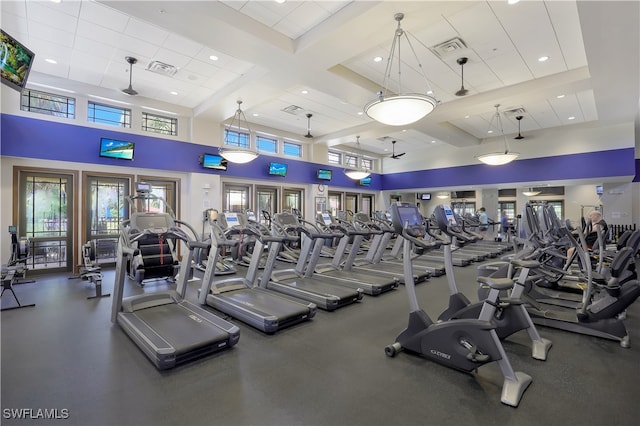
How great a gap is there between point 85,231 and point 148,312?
4.85 m

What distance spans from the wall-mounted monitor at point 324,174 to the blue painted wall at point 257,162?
20 centimetres

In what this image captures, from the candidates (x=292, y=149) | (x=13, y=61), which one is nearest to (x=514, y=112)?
(x=292, y=149)

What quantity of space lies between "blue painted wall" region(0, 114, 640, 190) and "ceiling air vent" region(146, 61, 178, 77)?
2.17 metres

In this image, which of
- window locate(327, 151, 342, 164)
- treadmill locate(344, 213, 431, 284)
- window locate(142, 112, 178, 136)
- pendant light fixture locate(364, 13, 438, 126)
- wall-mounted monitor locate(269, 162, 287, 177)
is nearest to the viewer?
pendant light fixture locate(364, 13, 438, 126)

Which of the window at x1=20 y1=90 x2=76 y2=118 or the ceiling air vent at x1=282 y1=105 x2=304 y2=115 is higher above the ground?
the ceiling air vent at x1=282 y1=105 x2=304 y2=115

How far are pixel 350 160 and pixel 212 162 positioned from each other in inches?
286

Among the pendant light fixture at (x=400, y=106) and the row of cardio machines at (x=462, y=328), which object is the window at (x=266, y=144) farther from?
the row of cardio machines at (x=462, y=328)

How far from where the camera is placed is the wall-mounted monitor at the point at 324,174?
467 inches

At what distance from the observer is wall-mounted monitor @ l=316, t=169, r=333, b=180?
467 inches

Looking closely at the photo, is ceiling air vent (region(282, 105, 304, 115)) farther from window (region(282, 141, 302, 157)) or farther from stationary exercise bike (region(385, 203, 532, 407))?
stationary exercise bike (region(385, 203, 532, 407))

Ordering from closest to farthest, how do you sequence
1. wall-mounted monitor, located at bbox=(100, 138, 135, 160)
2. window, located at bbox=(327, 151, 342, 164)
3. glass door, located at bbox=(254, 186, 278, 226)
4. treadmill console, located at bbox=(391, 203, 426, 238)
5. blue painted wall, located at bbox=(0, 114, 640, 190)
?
treadmill console, located at bbox=(391, 203, 426, 238)
blue painted wall, located at bbox=(0, 114, 640, 190)
wall-mounted monitor, located at bbox=(100, 138, 135, 160)
glass door, located at bbox=(254, 186, 278, 226)
window, located at bbox=(327, 151, 342, 164)

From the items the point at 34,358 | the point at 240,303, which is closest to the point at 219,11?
the point at 240,303

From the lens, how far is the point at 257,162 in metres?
10.1

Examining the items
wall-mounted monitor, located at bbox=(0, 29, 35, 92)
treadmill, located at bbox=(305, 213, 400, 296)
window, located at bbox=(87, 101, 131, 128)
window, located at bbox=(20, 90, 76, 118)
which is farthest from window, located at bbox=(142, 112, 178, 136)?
treadmill, located at bbox=(305, 213, 400, 296)
